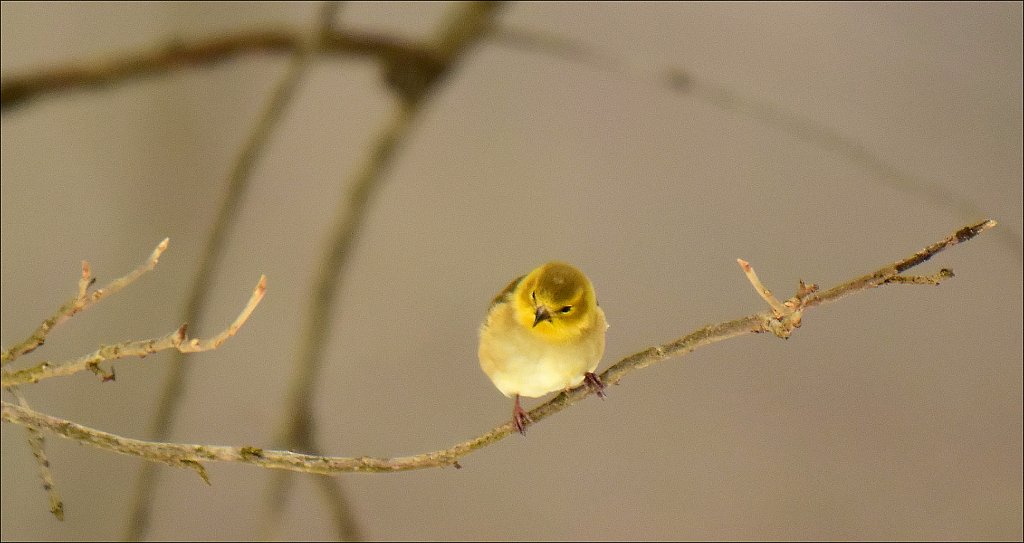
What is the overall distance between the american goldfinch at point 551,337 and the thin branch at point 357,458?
0.32ft

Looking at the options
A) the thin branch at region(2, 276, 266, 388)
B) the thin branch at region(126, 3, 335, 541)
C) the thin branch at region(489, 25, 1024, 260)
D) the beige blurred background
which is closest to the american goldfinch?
the thin branch at region(2, 276, 266, 388)

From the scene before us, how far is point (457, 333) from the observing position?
1424 millimetres

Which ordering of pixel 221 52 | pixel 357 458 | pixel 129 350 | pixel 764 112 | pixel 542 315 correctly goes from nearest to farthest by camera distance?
pixel 129 350 → pixel 357 458 → pixel 542 315 → pixel 764 112 → pixel 221 52

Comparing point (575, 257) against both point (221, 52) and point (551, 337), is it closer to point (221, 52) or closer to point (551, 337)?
point (551, 337)

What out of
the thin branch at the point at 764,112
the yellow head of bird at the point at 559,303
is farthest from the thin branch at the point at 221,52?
the yellow head of bird at the point at 559,303

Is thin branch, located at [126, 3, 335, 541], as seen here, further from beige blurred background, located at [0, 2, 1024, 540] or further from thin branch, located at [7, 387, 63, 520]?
thin branch, located at [7, 387, 63, 520]

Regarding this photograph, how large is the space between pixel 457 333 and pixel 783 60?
0.75m

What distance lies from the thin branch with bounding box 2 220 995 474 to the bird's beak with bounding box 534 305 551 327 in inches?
4.5

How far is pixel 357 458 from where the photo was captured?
2.33 ft

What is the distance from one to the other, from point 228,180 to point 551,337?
0.86m

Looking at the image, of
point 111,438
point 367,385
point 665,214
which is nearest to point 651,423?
point 665,214

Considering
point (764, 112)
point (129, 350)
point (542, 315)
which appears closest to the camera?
point (129, 350)


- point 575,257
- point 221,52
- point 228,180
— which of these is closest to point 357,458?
point 575,257

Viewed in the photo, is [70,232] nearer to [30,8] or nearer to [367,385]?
[30,8]
